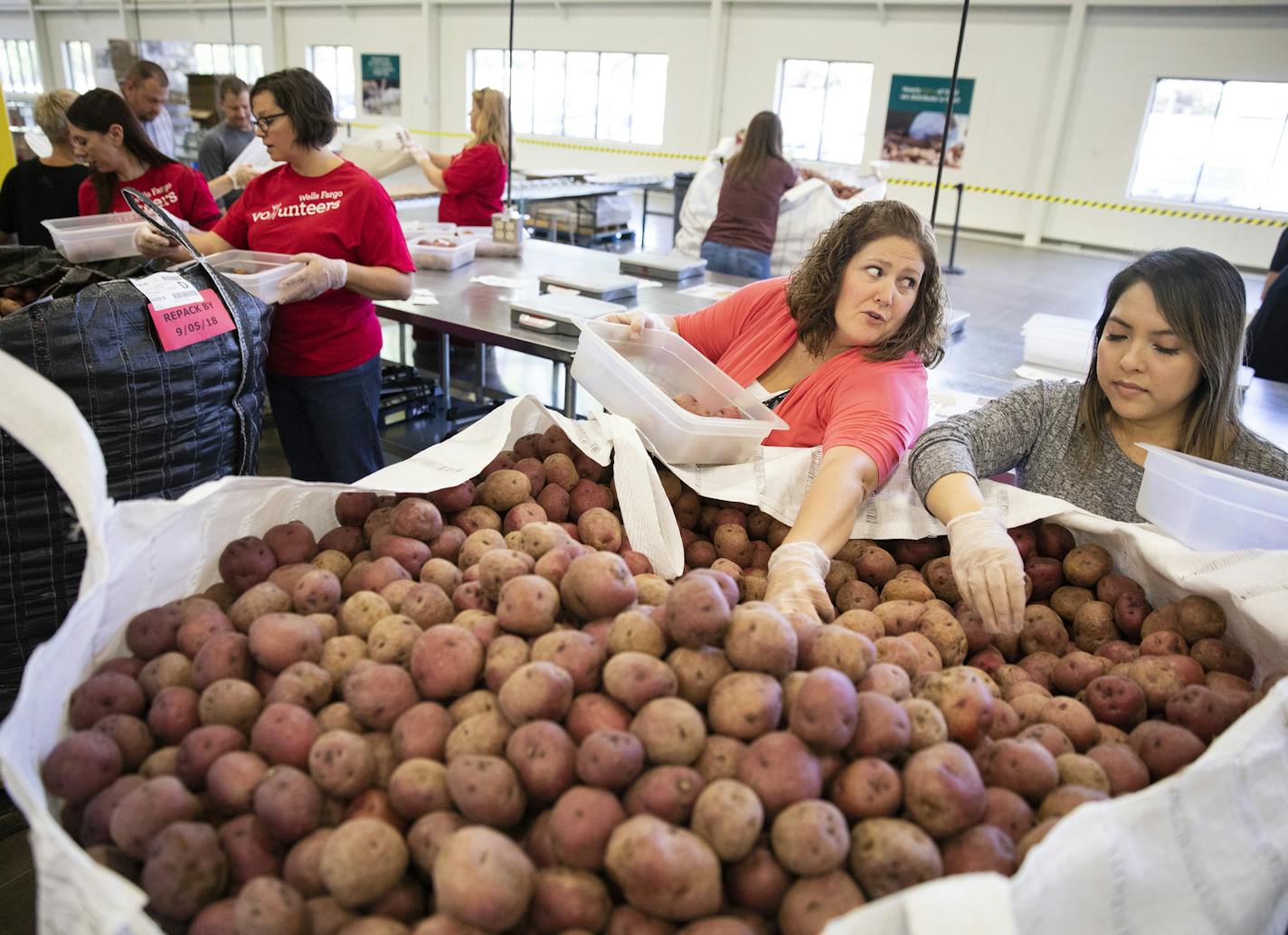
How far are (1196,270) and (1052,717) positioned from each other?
91 centimetres

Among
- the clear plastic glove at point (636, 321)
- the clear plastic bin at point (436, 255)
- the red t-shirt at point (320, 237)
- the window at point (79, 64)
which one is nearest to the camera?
the clear plastic glove at point (636, 321)

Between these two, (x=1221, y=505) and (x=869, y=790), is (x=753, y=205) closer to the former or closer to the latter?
(x=1221, y=505)

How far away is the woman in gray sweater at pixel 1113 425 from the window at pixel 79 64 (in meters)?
24.3

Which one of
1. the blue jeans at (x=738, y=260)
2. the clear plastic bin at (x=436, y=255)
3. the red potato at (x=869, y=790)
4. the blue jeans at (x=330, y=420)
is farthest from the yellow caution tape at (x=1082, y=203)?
the red potato at (x=869, y=790)

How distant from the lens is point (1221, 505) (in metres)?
1.38

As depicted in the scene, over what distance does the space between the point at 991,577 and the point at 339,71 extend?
18.8 m

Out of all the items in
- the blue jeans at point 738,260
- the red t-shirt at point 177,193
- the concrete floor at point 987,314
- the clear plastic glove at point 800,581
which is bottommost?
the concrete floor at point 987,314

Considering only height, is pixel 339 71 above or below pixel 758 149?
above

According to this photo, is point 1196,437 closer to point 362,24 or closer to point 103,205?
point 103,205

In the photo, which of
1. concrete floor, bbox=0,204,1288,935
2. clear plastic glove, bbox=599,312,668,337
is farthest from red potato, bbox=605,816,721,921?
concrete floor, bbox=0,204,1288,935

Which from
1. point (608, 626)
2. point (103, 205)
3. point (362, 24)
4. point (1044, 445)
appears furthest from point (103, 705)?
point (362, 24)

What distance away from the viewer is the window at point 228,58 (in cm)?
1786

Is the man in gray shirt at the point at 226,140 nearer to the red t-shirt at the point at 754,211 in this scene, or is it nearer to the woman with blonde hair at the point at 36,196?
the woman with blonde hair at the point at 36,196

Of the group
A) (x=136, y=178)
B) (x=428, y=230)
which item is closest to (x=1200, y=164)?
(x=428, y=230)
